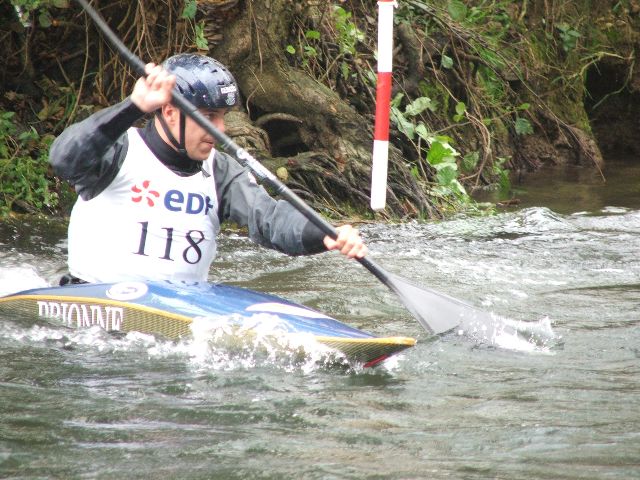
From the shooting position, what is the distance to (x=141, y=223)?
4.11m

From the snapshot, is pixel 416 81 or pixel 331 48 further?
pixel 416 81

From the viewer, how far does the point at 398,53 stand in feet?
29.0

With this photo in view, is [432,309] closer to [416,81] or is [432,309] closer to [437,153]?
[437,153]

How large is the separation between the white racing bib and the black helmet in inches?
11.5

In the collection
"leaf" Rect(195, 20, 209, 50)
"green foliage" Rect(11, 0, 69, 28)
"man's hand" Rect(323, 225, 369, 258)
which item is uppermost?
"green foliage" Rect(11, 0, 69, 28)

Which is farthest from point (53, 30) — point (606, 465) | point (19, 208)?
point (606, 465)

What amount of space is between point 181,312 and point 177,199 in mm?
532

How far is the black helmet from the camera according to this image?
408 cm

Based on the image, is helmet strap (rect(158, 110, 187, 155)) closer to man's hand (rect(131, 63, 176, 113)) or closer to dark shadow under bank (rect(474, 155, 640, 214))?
man's hand (rect(131, 63, 176, 113))

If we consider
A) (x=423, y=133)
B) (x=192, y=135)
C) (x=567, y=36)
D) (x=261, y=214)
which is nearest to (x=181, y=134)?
(x=192, y=135)

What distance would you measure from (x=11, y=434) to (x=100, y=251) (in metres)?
1.39

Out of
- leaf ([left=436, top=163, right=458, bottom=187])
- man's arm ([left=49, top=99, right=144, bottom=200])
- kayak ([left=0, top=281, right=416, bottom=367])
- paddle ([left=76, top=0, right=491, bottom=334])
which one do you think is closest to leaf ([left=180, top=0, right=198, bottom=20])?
leaf ([left=436, top=163, right=458, bottom=187])

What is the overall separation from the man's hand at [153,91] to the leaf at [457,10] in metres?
6.30

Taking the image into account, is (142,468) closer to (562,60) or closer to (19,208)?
(19,208)
